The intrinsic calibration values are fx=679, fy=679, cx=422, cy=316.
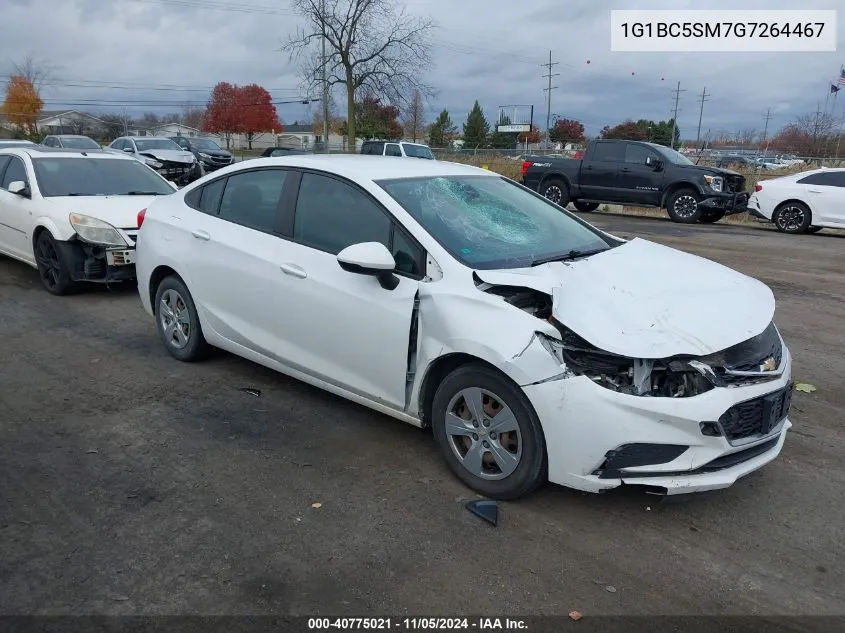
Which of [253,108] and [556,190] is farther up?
[253,108]

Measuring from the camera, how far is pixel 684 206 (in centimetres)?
1619

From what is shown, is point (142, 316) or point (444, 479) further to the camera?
point (142, 316)

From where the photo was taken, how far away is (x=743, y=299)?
3576 millimetres

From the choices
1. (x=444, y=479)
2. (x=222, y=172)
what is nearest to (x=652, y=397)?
(x=444, y=479)

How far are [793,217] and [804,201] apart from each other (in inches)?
16.7

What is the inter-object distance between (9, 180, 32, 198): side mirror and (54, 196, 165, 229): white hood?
513mm

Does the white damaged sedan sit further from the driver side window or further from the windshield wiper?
the driver side window

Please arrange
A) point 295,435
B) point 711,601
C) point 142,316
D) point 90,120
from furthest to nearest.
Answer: point 90,120, point 142,316, point 295,435, point 711,601

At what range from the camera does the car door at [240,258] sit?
440cm

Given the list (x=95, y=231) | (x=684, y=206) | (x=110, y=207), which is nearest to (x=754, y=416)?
(x=95, y=231)

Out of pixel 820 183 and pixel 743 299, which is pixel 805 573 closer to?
pixel 743 299

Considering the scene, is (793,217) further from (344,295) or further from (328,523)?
(328,523)

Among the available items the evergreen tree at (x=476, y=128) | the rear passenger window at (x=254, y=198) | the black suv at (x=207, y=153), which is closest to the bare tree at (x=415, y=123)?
the evergreen tree at (x=476, y=128)

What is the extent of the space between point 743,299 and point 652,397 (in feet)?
3.33
